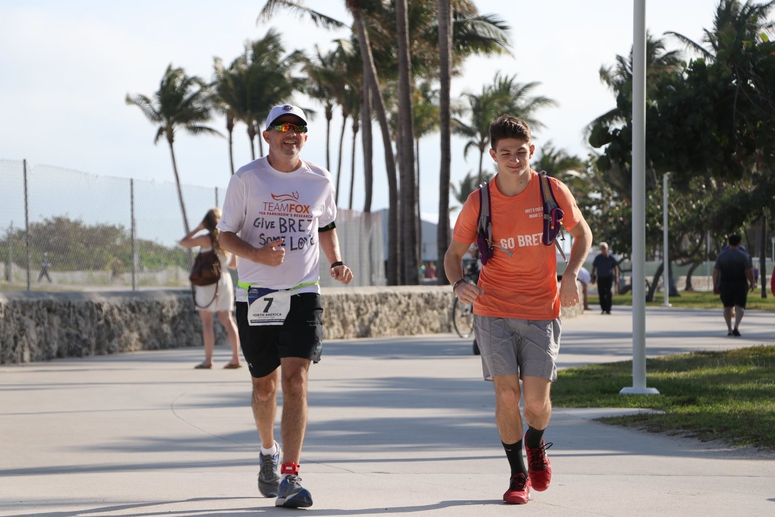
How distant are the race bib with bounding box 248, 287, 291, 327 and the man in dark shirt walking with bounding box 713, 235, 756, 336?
13.4 metres

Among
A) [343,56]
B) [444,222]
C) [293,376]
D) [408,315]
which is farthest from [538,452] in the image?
[343,56]

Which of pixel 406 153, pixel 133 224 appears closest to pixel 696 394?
pixel 133 224

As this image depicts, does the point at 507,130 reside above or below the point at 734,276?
above

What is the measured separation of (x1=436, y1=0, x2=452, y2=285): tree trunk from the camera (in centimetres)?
2341

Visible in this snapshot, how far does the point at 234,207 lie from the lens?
202 inches

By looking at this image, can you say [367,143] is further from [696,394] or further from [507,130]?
[507,130]

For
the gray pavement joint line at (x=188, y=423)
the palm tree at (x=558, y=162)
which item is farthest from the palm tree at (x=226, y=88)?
the gray pavement joint line at (x=188, y=423)

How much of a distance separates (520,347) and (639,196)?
197 inches

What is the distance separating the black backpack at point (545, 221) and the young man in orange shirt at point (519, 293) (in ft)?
0.07

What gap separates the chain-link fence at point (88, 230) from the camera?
1305 centimetres

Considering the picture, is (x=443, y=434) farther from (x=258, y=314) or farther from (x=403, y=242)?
(x=403, y=242)

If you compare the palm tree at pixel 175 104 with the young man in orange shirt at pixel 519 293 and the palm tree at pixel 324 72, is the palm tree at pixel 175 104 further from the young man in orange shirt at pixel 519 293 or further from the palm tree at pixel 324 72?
the young man in orange shirt at pixel 519 293

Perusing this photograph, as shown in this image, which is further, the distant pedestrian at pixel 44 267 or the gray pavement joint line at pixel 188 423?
the distant pedestrian at pixel 44 267

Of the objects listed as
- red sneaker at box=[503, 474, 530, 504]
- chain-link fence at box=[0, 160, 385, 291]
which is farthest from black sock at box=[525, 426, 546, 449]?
chain-link fence at box=[0, 160, 385, 291]
